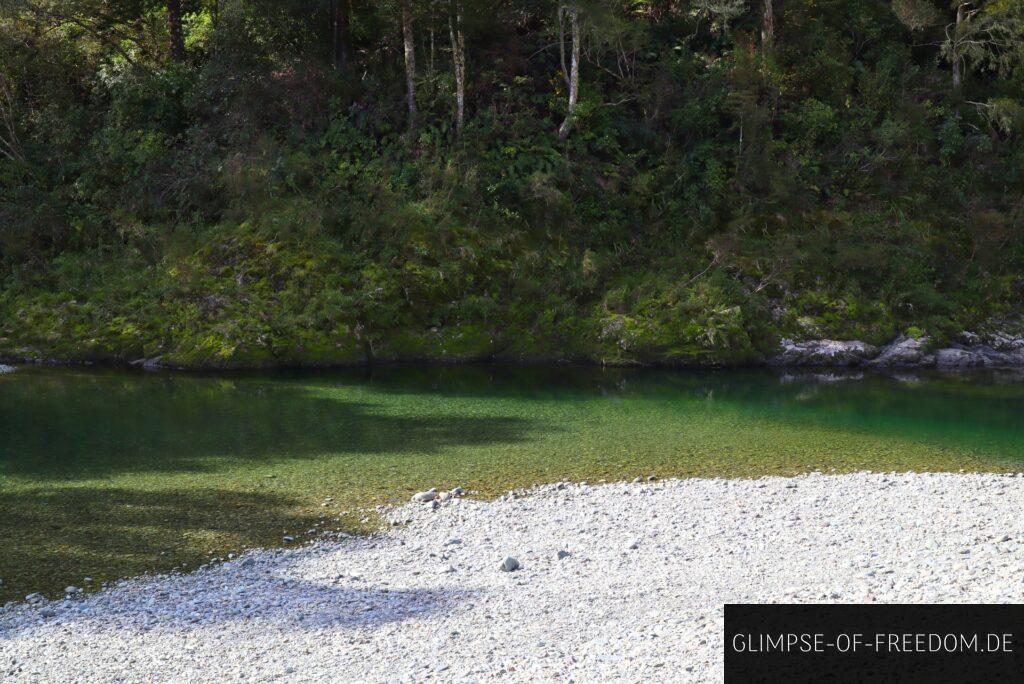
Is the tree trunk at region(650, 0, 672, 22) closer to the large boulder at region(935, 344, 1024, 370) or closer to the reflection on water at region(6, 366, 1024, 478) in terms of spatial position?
the reflection on water at region(6, 366, 1024, 478)

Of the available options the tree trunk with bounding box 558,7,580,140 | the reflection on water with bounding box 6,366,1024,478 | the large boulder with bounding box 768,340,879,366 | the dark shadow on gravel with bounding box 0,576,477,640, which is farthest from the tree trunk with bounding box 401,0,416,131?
the dark shadow on gravel with bounding box 0,576,477,640

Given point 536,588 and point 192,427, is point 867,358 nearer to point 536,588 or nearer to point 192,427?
point 192,427

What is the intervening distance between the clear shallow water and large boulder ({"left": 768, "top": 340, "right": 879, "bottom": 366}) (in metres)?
1.05

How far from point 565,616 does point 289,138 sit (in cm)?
2024

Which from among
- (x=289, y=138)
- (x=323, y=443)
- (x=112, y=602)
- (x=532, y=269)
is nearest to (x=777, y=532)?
(x=112, y=602)

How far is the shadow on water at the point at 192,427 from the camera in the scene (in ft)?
39.0

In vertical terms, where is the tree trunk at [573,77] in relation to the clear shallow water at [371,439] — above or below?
above

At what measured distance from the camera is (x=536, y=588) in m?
7.24

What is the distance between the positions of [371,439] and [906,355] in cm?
1333

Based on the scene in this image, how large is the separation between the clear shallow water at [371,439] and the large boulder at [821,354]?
3.43ft

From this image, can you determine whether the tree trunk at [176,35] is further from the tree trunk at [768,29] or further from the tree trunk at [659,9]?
the tree trunk at [768,29]

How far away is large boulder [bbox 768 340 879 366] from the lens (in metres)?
20.4

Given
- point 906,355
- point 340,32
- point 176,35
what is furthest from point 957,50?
point 176,35

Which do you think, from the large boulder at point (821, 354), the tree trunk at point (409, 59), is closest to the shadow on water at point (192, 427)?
the large boulder at point (821, 354)
